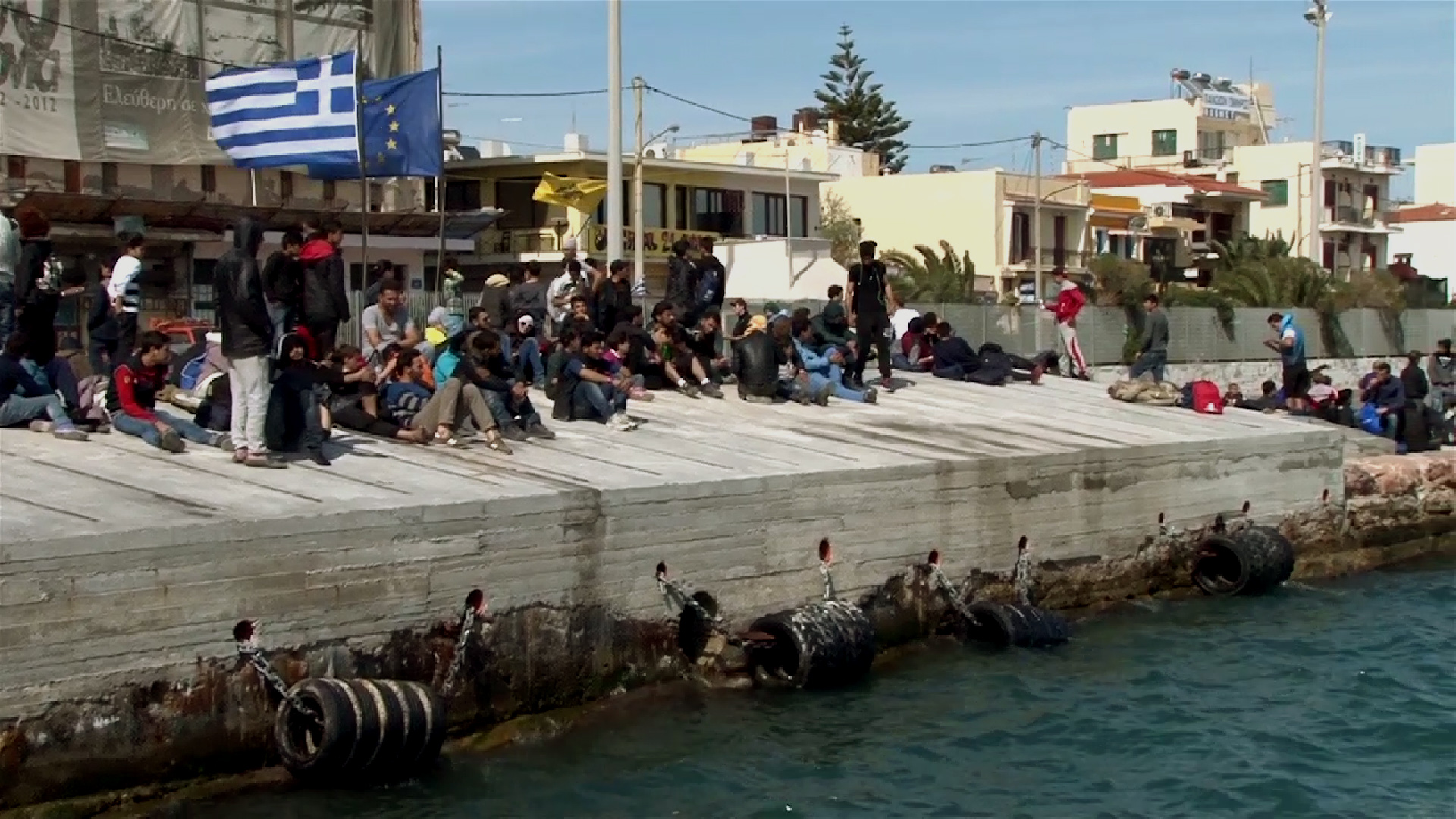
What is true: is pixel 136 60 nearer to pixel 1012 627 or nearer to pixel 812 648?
pixel 1012 627

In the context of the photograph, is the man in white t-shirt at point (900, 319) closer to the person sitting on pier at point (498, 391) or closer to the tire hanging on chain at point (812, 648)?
the person sitting on pier at point (498, 391)

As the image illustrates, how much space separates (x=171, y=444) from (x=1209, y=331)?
85.1 ft

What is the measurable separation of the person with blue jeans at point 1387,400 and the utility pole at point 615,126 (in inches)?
445

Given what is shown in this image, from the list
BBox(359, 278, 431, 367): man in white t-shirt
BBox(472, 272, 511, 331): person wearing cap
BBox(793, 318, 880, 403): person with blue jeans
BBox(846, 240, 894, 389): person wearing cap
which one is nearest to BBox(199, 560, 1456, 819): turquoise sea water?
BBox(793, 318, 880, 403): person with blue jeans

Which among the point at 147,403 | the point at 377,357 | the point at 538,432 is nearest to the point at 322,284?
the point at 377,357

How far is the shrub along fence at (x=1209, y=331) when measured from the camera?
30375 mm

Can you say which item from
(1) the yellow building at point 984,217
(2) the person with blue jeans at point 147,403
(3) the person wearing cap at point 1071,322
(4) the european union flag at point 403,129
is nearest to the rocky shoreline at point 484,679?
(2) the person with blue jeans at point 147,403

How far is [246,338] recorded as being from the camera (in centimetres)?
1305

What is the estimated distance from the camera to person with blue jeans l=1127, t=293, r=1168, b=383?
84.6ft

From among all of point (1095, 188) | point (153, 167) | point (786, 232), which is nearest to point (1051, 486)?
point (153, 167)

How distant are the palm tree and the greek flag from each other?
17010mm

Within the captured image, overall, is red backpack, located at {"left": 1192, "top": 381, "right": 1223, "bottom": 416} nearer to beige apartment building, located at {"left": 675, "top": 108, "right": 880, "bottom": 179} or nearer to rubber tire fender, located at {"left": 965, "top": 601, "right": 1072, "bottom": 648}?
rubber tire fender, located at {"left": 965, "top": 601, "right": 1072, "bottom": 648}

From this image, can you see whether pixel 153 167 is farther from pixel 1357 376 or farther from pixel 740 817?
pixel 740 817

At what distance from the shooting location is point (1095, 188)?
232 feet
